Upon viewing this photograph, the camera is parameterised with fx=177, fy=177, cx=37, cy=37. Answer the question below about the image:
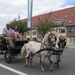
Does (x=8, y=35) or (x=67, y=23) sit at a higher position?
(x=67, y=23)

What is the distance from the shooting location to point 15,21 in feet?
136

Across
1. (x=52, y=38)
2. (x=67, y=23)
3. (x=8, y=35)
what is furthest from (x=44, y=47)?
(x=67, y=23)

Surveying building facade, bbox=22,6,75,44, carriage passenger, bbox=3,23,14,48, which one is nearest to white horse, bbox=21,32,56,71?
carriage passenger, bbox=3,23,14,48

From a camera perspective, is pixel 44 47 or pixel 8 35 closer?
A: pixel 44 47

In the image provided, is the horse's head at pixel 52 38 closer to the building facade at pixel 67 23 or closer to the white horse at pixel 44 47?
the white horse at pixel 44 47

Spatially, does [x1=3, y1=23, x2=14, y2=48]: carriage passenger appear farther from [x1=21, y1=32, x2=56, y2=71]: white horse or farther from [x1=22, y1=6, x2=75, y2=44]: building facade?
[x1=22, y1=6, x2=75, y2=44]: building facade

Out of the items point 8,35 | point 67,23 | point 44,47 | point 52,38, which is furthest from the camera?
point 67,23

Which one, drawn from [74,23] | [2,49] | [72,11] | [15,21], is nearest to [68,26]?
[74,23]

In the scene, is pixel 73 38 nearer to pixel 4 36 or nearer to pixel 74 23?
pixel 74 23

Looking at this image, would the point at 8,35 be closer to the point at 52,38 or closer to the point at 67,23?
the point at 52,38

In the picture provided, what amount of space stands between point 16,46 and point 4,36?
3.18 ft

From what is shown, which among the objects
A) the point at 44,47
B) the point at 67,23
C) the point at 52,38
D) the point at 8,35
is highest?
the point at 67,23

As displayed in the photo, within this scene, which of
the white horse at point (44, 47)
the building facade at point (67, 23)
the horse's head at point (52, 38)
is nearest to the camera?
the horse's head at point (52, 38)

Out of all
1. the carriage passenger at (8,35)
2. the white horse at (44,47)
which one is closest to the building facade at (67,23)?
the carriage passenger at (8,35)
